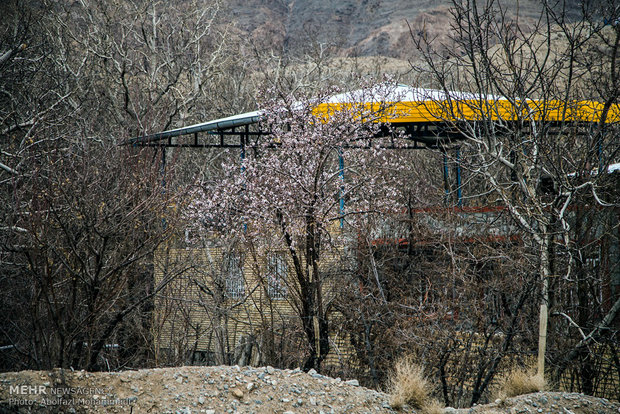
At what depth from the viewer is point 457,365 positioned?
1060cm

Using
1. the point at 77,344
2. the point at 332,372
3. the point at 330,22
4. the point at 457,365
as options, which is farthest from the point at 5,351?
the point at 330,22

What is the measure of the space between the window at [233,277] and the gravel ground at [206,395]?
667cm

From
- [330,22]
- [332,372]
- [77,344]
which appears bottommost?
[332,372]

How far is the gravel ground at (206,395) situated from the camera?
634 centimetres

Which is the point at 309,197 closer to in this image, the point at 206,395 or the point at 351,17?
the point at 206,395

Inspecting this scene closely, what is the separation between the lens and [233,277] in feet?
47.5

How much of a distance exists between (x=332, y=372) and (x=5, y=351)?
6.55 m

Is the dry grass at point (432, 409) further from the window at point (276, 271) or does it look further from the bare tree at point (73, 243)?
the window at point (276, 271)

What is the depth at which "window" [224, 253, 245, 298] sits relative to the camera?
1401 cm

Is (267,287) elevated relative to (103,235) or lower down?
lower down

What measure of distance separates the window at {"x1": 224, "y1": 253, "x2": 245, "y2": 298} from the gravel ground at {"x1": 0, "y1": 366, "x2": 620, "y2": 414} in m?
6.67

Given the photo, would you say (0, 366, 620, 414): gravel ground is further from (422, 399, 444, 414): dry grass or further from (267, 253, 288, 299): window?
(267, 253, 288, 299): window

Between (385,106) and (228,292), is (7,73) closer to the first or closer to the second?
(228,292)

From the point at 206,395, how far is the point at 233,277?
787 centimetres
